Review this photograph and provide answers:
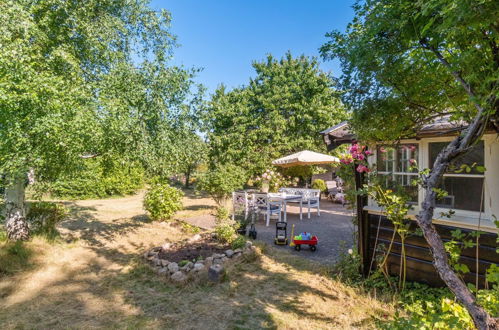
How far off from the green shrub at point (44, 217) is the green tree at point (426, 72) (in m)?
7.74

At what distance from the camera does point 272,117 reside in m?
15.1

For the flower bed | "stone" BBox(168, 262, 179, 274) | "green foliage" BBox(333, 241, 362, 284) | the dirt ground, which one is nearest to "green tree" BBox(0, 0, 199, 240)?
the dirt ground

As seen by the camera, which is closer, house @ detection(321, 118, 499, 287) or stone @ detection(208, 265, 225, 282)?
house @ detection(321, 118, 499, 287)

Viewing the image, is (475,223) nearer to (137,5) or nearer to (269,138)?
(137,5)

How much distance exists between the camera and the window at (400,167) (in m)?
4.29

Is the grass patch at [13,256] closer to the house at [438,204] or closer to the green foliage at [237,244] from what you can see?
the green foliage at [237,244]

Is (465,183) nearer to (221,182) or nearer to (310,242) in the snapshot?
(310,242)

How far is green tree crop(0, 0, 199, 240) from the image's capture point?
14.5 ft

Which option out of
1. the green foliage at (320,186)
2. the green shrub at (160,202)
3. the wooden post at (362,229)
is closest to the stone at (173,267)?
the wooden post at (362,229)

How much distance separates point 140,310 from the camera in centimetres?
388

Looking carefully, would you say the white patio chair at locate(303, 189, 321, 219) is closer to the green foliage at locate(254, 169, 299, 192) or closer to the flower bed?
the green foliage at locate(254, 169, 299, 192)

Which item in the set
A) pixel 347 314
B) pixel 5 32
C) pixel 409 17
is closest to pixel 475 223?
pixel 347 314

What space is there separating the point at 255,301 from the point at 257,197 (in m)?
4.95

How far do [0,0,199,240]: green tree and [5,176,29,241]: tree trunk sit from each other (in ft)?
0.06
